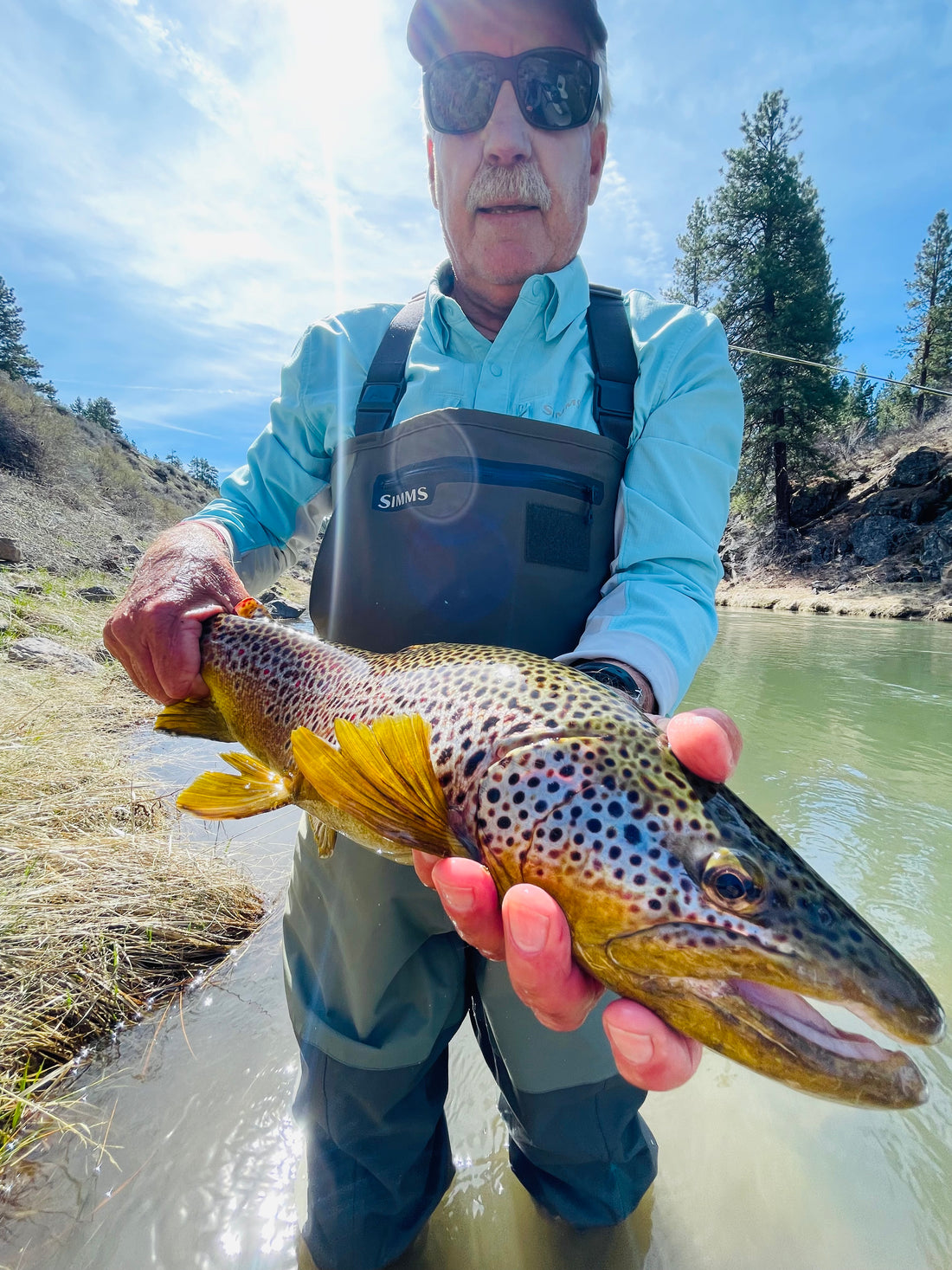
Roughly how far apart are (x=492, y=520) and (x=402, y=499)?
357mm

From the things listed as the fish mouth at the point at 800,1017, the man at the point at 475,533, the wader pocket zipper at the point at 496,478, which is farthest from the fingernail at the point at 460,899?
the wader pocket zipper at the point at 496,478

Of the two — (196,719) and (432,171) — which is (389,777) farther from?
(432,171)

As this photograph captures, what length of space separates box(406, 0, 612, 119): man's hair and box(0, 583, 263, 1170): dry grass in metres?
4.43

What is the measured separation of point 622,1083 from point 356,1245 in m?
0.98

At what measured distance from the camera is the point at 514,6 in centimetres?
249

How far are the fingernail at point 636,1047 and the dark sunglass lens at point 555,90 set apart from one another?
315 centimetres

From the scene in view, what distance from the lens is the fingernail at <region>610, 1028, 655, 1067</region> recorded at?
3.97 feet

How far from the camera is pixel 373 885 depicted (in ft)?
6.82

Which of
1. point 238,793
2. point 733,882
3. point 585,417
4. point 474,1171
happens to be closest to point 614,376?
point 585,417

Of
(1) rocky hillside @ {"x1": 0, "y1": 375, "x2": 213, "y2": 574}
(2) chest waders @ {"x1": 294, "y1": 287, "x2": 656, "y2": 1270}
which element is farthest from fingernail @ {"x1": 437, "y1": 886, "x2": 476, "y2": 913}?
(1) rocky hillside @ {"x1": 0, "y1": 375, "x2": 213, "y2": 574}

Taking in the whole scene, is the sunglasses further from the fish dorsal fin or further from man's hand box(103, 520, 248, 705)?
the fish dorsal fin

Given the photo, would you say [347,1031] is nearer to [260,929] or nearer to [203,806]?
[203,806]

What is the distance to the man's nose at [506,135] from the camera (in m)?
2.41

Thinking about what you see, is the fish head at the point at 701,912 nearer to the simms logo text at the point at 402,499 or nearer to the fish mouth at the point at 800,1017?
the fish mouth at the point at 800,1017
